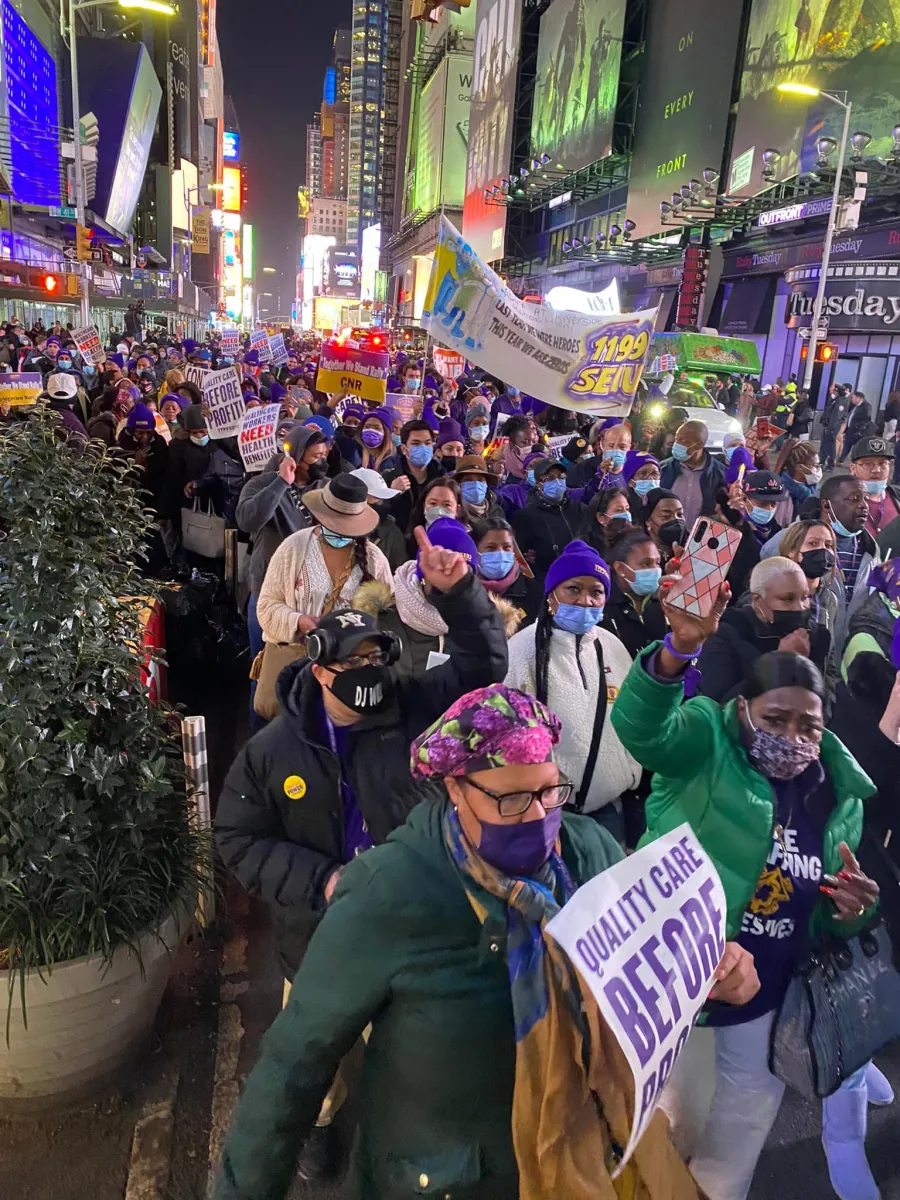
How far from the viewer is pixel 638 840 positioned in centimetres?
346

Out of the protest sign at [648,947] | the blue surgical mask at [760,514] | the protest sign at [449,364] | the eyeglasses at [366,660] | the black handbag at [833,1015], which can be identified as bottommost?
the black handbag at [833,1015]

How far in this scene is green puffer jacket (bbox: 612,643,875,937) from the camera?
2674 millimetres

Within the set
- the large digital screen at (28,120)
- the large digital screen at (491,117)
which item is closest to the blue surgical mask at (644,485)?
the large digital screen at (28,120)

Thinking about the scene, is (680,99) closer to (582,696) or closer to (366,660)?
(582,696)

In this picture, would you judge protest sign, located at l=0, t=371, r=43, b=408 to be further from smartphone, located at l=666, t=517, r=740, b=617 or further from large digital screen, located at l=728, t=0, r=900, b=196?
large digital screen, located at l=728, t=0, r=900, b=196

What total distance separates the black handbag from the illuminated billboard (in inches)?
7945

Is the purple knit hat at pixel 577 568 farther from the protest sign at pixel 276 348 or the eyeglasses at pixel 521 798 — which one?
the protest sign at pixel 276 348

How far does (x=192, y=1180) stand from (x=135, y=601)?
2017 millimetres

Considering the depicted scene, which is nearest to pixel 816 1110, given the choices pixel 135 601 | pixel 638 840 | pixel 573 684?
pixel 638 840

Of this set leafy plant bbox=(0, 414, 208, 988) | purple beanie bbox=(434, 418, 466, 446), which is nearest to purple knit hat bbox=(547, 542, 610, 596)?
leafy plant bbox=(0, 414, 208, 988)

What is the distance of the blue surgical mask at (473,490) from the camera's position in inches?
246

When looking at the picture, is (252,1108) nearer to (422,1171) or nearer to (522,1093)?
(422,1171)

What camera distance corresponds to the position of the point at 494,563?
15.7 feet

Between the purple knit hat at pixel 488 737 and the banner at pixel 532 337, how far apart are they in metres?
5.40
